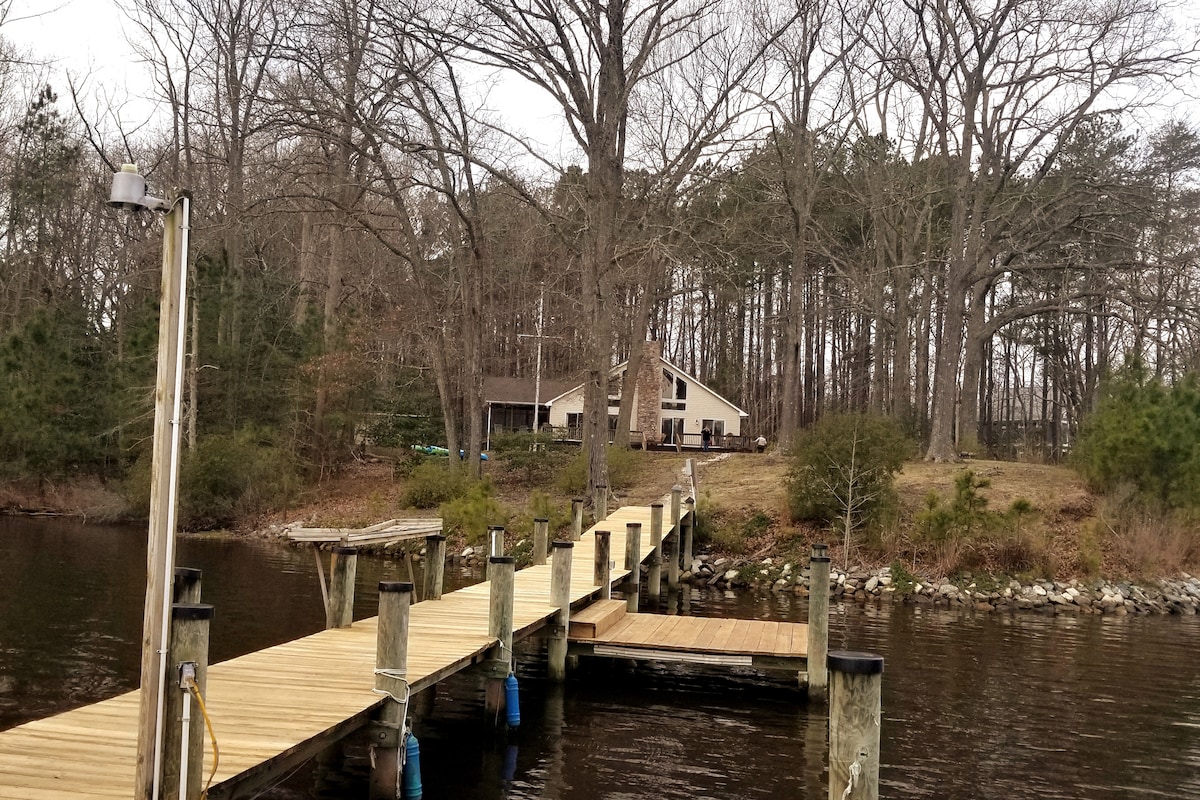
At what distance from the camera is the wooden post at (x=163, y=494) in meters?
4.86

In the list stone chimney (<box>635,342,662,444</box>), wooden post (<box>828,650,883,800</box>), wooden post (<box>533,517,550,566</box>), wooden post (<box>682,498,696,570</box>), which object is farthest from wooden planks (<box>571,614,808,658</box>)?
stone chimney (<box>635,342,662,444</box>)

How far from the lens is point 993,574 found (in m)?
22.6

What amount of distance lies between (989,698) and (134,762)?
10173mm

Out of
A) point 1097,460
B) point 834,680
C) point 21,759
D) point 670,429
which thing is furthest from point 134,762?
point 670,429

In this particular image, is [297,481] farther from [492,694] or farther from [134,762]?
[134,762]

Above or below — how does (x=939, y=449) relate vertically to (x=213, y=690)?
above

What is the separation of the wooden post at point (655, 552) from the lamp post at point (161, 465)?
14.4m

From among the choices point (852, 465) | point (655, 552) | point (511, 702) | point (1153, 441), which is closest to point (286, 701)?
point (511, 702)

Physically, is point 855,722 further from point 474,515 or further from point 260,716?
point 474,515

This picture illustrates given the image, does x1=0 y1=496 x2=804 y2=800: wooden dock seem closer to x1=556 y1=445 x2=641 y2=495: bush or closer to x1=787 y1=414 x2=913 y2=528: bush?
x1=787 y1=414 x2=913 y2=528: bush

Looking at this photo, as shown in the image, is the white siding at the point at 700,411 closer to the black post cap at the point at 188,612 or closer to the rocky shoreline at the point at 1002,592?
the rocky shoreline at the point at 1002,592

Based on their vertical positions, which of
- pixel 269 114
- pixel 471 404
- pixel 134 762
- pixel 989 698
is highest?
pixel 269 114

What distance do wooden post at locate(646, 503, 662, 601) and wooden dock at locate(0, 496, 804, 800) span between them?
19.4ft

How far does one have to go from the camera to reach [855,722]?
5.53 metres
